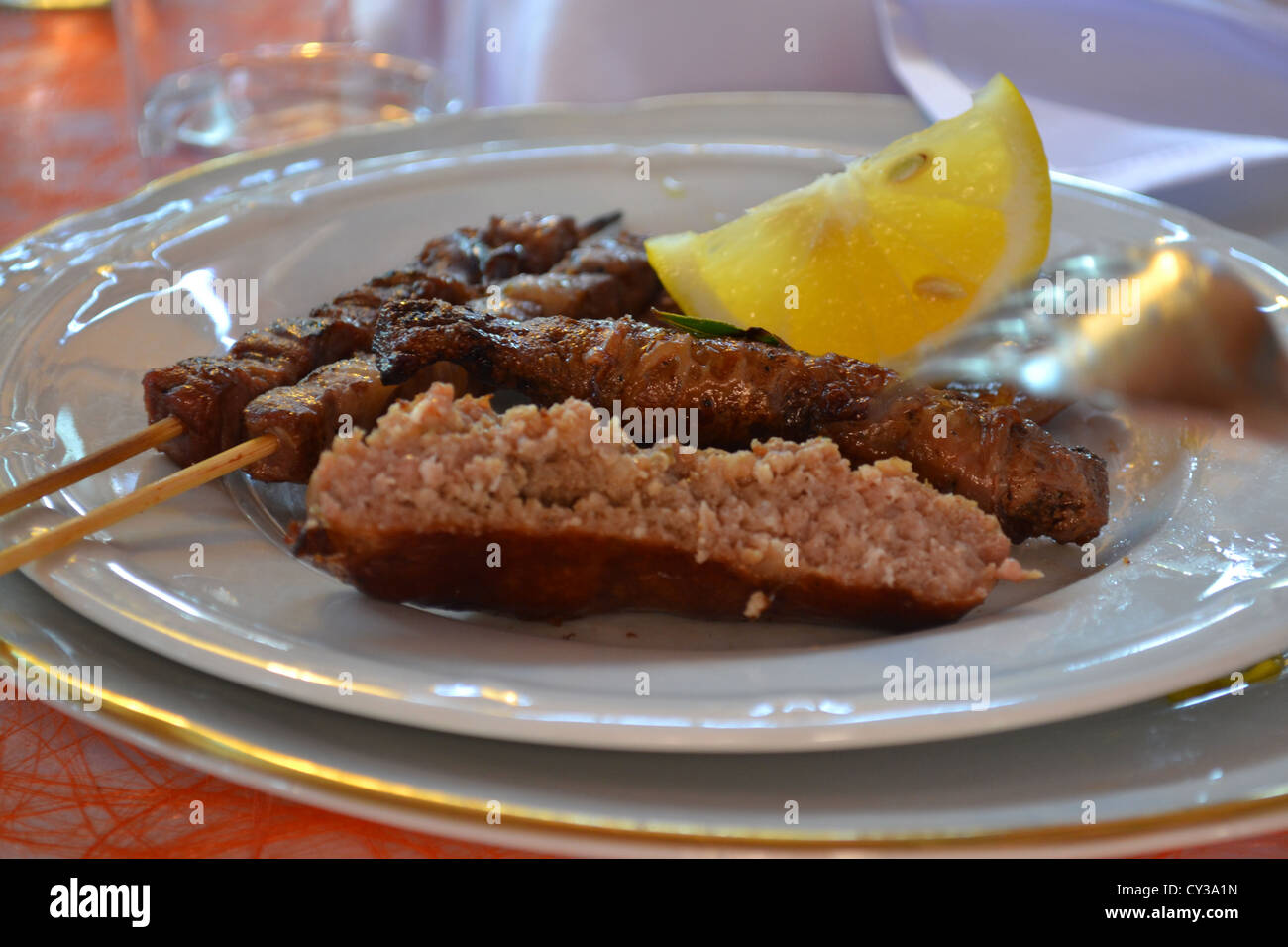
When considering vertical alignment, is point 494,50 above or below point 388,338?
above

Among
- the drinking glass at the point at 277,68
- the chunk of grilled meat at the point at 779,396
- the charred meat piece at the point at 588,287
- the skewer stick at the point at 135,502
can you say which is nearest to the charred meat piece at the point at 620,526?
the chunk of grilled meat at the point at 779,396

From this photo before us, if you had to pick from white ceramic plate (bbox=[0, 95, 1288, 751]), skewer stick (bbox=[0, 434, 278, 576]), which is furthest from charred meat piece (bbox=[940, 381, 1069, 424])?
skewer stick (bbox=[0, 434, 278, 576])

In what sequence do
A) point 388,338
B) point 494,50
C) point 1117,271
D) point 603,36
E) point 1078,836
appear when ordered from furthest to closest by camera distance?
point 494,50, point 603,36, point 1117,271, point 388,338, point 1078,836

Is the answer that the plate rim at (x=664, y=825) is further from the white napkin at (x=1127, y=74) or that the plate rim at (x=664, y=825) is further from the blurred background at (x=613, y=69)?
the white napkin at (x=1127, y=74)

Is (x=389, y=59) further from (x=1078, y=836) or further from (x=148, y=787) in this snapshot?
(x=1078, y=836)

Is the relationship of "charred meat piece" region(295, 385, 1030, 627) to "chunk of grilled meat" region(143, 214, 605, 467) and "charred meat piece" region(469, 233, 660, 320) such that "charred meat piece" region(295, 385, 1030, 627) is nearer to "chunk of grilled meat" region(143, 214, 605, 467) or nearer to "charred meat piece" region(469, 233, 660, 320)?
"chunk of grilled meat" region(143, 214, 605, 467)

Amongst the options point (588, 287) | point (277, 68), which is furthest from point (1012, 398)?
point (277, 68)

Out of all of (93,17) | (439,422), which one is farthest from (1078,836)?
(93,17)
